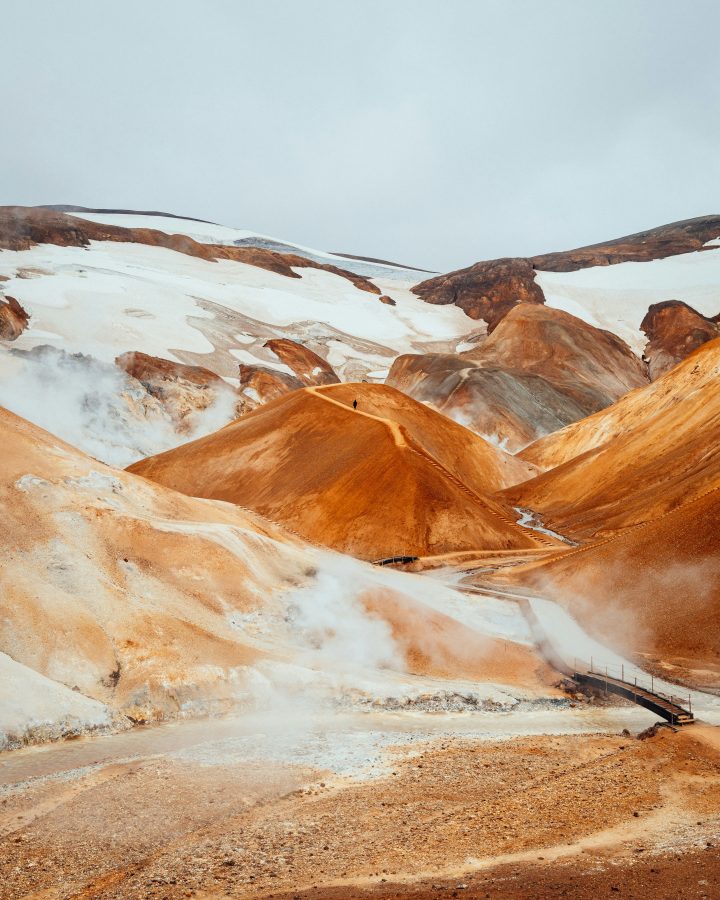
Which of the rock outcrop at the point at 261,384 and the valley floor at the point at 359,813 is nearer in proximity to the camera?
the valley floor at the point at 359,813

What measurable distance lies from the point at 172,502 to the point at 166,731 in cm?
1033

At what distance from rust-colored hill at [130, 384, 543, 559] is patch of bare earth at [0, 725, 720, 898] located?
26336mm

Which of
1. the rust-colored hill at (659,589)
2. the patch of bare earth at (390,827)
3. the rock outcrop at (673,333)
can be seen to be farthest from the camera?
the rock outcrop at (673,333)

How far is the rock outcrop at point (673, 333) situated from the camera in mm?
118312

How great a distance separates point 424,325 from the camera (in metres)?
135

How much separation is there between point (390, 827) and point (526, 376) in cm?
8359

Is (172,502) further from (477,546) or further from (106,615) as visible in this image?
(477,546)

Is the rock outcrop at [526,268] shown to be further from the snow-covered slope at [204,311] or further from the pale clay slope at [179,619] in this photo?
the pale clay slope at [179,619]

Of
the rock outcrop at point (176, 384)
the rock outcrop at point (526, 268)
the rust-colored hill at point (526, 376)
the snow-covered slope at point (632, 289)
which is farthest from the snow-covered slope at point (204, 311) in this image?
the snow-covered slope at point (632, 289)

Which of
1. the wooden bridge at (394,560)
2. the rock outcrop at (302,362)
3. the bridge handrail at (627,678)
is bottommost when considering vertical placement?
the wooden bridge at (394,560)

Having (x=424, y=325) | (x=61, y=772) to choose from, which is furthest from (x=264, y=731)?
(x=424, y=325)

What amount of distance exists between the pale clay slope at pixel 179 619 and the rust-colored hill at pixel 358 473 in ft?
45.9

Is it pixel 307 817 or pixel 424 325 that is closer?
pixel 307 817

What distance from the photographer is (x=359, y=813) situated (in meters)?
14.4
